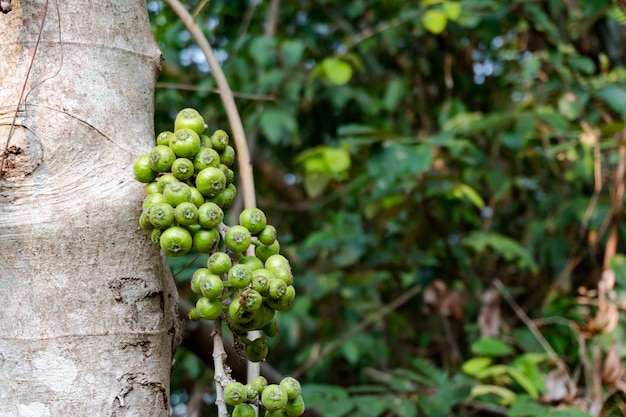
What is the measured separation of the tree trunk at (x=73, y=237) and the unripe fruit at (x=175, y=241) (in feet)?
0.24

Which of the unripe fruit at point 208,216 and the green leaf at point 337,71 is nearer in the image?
the unripe fruit at point 208,216

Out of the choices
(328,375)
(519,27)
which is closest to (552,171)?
(519,27)

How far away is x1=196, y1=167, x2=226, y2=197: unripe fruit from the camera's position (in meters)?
0.68

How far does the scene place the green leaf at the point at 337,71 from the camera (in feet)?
6.88

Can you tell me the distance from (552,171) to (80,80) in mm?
2234

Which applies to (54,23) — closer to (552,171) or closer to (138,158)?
(138,158)

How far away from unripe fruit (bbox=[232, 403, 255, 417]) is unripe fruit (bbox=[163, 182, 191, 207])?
0.67 feet

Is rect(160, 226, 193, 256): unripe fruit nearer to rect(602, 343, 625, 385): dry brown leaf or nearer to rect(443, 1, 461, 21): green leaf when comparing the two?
rect(602, 343, 625, 385): dry brown leaf

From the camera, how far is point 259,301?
64cm

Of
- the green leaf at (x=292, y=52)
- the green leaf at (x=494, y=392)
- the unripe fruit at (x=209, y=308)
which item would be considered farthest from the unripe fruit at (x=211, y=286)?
Result: the green leaf at (x=292, y=52)

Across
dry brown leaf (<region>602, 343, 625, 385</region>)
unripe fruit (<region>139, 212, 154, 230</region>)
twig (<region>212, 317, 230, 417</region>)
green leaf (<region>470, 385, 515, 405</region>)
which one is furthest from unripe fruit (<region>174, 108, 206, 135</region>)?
dry brown leaf (<region>602, 343, 625, 385</region>)

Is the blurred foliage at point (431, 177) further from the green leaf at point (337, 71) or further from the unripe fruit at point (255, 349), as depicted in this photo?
the unripe fruit at point (255, 349)

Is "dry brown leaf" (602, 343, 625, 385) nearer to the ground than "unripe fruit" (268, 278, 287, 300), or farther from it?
nearer to the ground

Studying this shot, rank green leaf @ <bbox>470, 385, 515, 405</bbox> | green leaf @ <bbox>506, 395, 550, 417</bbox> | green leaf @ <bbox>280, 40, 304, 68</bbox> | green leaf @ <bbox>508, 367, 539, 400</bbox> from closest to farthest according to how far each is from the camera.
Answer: green leaf @ <bbox>506, 395, 550, 417</bbox> < green leaf @ <bbox>508, 367, 539, 400</bbox> < green leaf @ <bbox>470, 385, 515, 405</bbox> < green leaf @ <bbox>280, 40, 304, 68</bbox>
